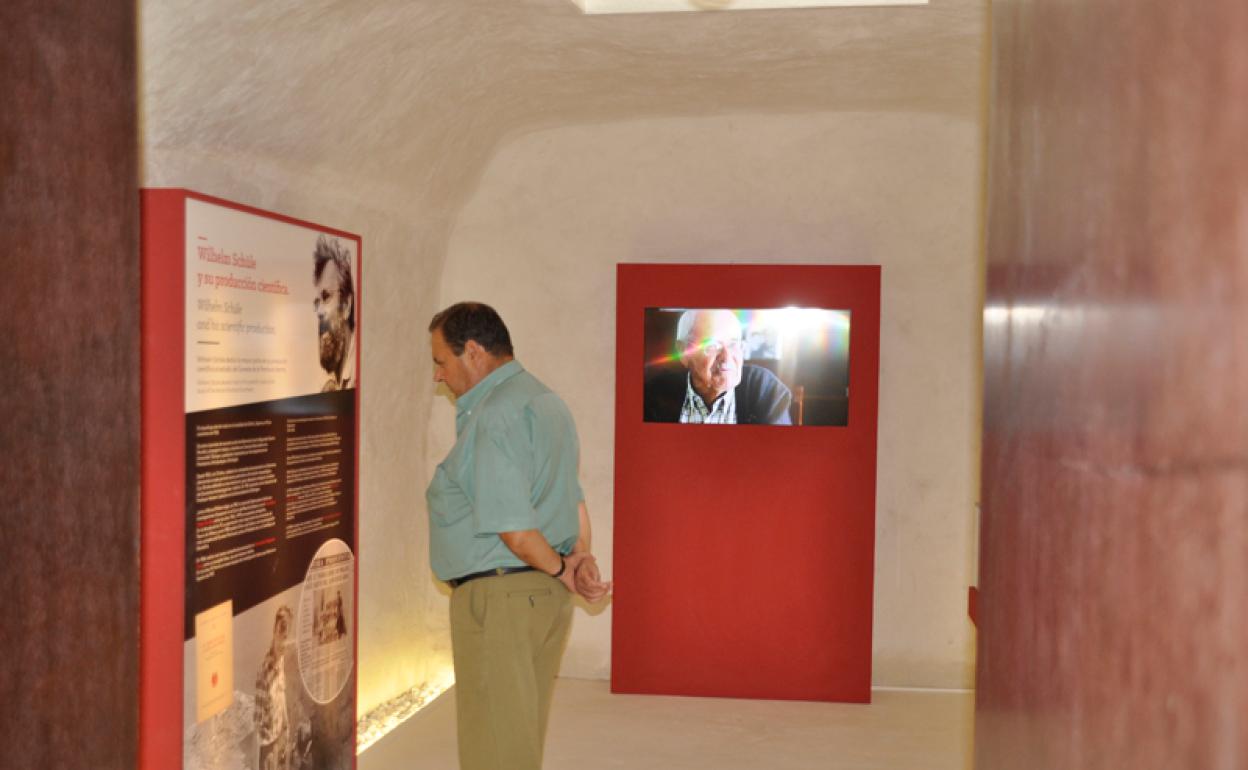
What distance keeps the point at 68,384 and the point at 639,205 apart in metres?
5.38

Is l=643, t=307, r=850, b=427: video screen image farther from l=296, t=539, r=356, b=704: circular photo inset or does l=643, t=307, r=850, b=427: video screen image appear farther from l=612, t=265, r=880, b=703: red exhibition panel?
l=296, t=539, r=356, b=704: circular photo inset

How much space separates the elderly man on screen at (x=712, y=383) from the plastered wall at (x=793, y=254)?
18.6 inches

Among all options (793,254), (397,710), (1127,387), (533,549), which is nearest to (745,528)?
(793,254)

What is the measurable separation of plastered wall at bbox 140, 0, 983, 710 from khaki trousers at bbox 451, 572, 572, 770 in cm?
187

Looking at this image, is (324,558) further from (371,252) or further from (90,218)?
(90,218)

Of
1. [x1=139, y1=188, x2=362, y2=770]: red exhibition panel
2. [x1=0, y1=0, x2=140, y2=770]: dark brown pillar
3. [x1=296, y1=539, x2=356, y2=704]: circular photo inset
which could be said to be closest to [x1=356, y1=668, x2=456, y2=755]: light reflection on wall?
[x1=296, y1=539, x2=356, y2=704]: circular photo inset

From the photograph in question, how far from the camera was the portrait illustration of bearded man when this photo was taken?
11.9 ft

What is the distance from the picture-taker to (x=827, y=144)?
5.79m

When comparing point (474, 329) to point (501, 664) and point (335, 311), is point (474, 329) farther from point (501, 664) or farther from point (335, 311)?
point (501, 664)

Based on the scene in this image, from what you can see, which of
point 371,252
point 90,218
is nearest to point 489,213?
point 371,252

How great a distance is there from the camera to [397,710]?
17.4 feet

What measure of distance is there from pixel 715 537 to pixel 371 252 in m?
2.16

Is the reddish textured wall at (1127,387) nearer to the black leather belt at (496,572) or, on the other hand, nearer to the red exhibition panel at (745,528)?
the black leather belt at (496,572)

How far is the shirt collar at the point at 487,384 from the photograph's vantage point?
338cm
